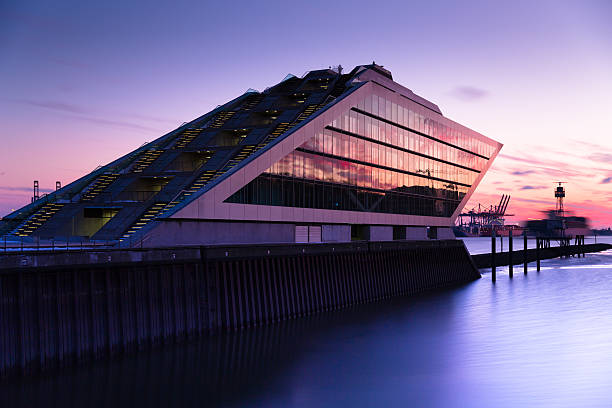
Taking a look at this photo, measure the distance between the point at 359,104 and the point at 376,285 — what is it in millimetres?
17847

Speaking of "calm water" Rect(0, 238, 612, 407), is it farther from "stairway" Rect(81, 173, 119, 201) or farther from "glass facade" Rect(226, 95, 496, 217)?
"stairway" Rect(81, 173, 119, 201)

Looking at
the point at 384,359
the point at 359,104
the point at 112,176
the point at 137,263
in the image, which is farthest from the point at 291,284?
the point at 359,104

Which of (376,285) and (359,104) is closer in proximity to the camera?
(376,285)

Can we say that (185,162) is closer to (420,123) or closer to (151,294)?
(151,294)

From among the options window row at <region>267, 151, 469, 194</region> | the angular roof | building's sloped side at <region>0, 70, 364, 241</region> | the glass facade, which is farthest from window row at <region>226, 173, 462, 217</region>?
building's sloped side at <region>0, 70, 364, 241</region>

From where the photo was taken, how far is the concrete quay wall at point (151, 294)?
2259cm

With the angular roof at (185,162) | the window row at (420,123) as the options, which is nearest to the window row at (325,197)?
the angular roof at (185,162)

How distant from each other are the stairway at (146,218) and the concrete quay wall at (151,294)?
26.6ft

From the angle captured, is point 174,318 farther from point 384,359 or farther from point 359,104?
point 359,104

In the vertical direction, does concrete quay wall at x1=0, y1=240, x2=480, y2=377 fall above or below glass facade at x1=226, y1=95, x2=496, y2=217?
below

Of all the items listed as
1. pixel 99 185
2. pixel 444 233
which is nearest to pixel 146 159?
pixel 99 185

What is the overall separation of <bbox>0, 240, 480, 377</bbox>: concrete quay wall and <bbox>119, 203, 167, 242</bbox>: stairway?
812 centimetres

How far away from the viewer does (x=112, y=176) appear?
5069cm

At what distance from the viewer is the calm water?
22.4 m
